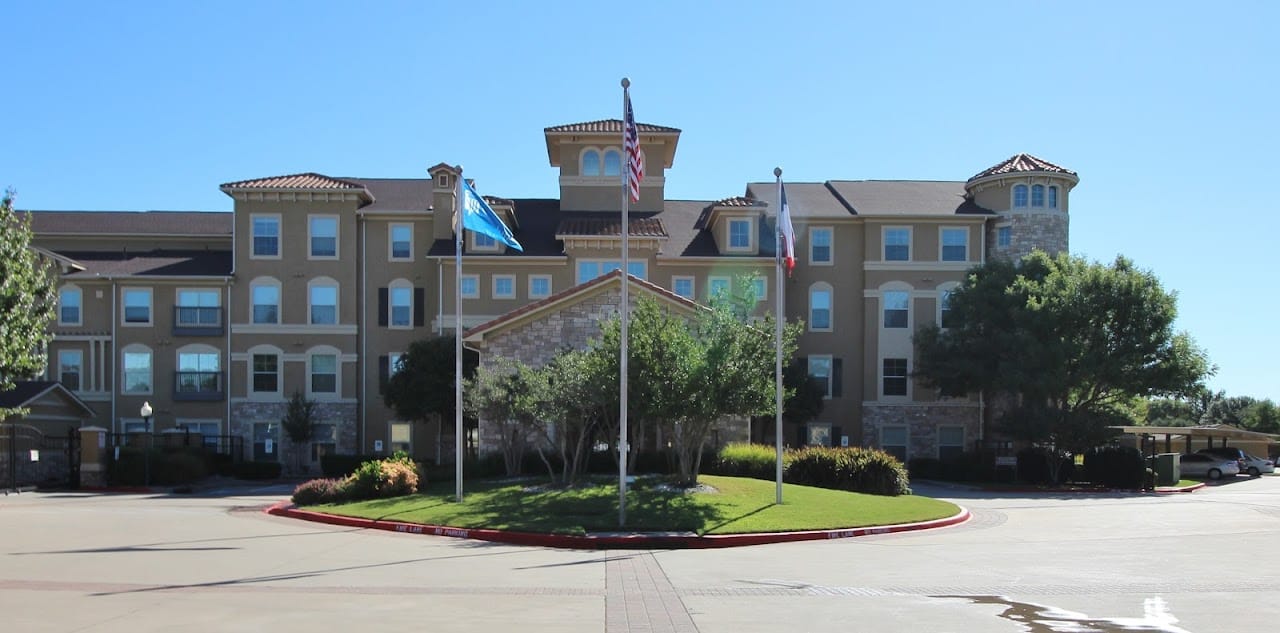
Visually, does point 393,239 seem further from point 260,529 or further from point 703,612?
point 703,612

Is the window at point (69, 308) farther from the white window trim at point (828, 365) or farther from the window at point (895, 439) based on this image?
the window at point (895, 439)

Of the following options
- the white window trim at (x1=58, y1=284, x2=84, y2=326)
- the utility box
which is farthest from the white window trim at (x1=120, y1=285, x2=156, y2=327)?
the utility box

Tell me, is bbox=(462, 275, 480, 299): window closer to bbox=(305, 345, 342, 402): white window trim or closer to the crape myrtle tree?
bbox=(305, 345, 342, 402): white window trim

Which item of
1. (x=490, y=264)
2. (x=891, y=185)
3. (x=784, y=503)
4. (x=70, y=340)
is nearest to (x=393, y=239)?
(x=490, y=264)

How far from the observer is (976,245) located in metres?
47.9

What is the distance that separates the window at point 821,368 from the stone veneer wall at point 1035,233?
9.40 metres

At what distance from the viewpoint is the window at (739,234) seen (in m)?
47.1

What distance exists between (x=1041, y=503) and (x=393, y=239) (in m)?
29.6

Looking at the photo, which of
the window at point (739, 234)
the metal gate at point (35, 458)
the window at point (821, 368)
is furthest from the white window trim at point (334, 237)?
the window at point (821, 368)

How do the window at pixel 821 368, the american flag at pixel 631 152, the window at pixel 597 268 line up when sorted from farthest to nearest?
the window at pixel 821 368
the window at pixel 597 268
the american flag at pixel 631 152

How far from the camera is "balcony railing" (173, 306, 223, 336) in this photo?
155 ft

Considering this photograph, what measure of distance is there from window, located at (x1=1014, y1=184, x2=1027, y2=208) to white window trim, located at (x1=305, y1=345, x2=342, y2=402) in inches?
1232

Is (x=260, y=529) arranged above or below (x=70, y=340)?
below

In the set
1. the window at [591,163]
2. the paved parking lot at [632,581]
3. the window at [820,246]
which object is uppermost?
the window at [591,163]
